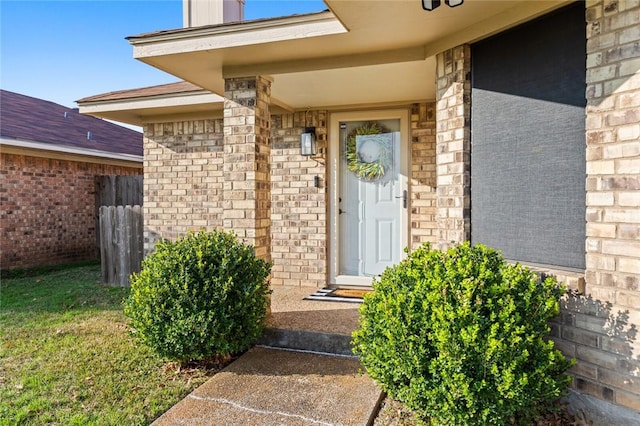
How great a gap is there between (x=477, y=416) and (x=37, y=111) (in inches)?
441

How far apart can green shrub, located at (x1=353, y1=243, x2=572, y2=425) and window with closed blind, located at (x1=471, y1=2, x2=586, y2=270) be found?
45 cm

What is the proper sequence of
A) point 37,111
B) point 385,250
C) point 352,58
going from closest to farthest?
point 352,58, point 385,250, point 37,111

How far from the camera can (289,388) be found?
299cm

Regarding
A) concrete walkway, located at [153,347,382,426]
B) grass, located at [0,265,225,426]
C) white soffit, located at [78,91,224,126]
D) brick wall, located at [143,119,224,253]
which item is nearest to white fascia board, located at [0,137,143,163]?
white soffit, located at [78,91,224,126]

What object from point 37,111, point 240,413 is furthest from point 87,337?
point 37,111

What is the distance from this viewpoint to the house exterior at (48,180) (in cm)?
750

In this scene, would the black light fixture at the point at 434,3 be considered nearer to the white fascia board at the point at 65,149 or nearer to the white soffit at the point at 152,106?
the white soffit at the point at 152,106

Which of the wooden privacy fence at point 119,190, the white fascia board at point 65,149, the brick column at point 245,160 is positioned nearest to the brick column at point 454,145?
the brick column at point 245,160

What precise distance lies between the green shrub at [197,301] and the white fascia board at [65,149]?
5.56 m

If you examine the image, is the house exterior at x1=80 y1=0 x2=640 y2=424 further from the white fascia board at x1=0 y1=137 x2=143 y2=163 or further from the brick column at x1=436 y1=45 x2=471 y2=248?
the white fascia board at x1=0 y1=137 x2=143 y2=163

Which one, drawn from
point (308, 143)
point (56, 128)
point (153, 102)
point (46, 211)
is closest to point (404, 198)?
point (308, 143)

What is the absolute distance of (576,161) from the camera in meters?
2.68

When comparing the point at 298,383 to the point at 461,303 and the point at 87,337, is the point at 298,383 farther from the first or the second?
the point at 87,337

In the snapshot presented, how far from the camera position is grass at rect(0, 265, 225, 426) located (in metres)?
2.71
